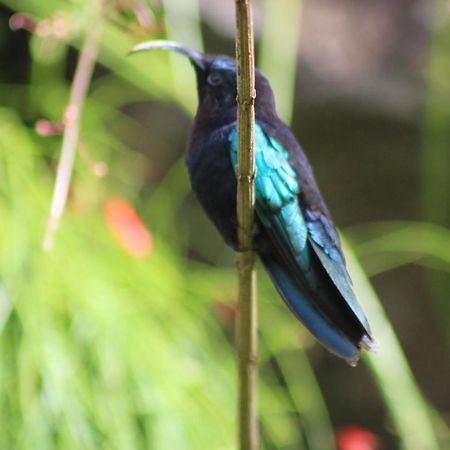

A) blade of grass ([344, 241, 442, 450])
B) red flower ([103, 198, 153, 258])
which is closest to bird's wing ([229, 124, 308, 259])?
blade of grass ([344, 241, 442, 450])

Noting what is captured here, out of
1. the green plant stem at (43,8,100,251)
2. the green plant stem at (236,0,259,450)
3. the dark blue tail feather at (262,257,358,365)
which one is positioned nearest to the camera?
the green plant stem at (236,0,259,450)

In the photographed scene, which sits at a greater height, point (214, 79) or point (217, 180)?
point (214, 79)

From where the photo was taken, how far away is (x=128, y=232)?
5.55 feet

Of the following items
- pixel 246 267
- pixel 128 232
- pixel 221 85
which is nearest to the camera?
pixel 246 267

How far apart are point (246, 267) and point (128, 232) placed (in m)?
0.80

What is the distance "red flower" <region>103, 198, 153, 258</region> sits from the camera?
5.49 ft

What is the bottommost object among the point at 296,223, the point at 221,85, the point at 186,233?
the point at 296,223

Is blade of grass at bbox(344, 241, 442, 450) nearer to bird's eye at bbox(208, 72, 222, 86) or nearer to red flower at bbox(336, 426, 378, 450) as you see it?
red flower at bbox(336, 426, 378, 450)

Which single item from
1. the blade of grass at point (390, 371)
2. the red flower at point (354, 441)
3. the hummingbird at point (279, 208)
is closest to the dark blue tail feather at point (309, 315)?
the hummingbird at point (279, 208)

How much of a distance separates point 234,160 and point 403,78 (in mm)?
1482

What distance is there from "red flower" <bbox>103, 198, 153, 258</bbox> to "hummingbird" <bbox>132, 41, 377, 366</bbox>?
1.86 feet

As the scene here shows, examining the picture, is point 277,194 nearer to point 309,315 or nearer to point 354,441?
point 309,315

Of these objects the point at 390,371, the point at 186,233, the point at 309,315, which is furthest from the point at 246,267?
the point at 186,233

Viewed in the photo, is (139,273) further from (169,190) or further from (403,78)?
(403,78)
